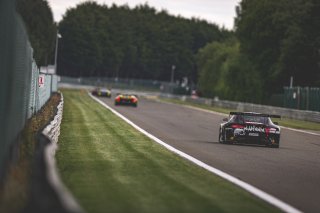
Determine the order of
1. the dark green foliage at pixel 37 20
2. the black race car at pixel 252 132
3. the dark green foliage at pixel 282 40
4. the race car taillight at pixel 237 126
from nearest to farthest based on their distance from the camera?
the black race car at pixel 252 132, the race car taillight at pixel 237 126, the dark green foliage at pixel 37 20, the dark green foliage at pixel 282 40

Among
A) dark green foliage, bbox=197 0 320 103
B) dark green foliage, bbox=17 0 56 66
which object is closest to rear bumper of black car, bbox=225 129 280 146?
dark green foliage, bbox=17 0 56 66

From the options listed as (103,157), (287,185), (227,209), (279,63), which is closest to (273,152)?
(103,157)

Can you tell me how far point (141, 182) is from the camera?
463 inches

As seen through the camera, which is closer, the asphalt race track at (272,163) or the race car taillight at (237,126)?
the asphalt race track at (272,163)

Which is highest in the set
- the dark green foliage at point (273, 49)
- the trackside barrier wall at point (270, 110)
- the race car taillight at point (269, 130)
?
the dark green foliage at point (273, 49)

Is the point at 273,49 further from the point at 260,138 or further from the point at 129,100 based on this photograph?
the point at 260,138

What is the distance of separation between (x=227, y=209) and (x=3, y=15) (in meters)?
3.78

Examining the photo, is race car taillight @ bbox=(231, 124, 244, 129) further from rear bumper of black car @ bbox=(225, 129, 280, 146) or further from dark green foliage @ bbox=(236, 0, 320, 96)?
dark green foliage @ bbox=(236, 0, 320, 96)

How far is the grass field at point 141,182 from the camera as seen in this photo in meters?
9.36

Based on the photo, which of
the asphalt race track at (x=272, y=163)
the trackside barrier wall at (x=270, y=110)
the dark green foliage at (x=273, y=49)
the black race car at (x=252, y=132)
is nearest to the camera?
the asphalt race track at (x=272, y=163)

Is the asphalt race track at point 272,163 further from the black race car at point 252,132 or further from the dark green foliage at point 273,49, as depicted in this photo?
the dark green foliage at point 273,49

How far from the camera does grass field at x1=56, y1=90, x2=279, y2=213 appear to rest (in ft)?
30.7

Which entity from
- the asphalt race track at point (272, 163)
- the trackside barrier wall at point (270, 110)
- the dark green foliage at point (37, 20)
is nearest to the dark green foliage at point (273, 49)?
the trackside barrier wall at point (270, 110)

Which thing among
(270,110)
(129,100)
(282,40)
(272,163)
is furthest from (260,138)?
(282,40)
